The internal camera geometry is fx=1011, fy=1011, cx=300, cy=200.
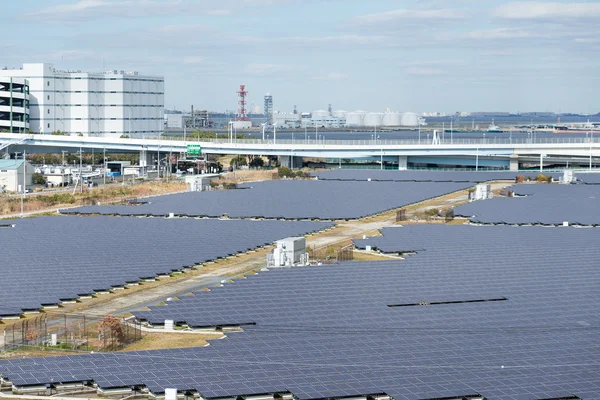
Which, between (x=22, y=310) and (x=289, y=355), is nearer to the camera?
(x=289, y=355)

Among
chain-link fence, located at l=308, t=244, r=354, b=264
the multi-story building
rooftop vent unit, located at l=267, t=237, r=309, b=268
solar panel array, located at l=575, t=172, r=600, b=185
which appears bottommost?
chain-link fence, located at l=308, t=244, r=354, b=264

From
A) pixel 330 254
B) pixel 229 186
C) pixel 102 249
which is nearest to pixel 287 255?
pixel 330 254

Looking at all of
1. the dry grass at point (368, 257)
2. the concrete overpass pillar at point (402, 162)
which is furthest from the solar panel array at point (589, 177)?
the dry grass at point (368, 257)

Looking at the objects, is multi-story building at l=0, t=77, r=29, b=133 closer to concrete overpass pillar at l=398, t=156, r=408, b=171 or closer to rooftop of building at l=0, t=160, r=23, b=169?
rooftop of building at l=0, t=160, r=23, b=169

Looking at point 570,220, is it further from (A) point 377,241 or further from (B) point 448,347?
(B) point 448,347

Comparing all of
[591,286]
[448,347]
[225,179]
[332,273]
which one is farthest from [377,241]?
[225,179]

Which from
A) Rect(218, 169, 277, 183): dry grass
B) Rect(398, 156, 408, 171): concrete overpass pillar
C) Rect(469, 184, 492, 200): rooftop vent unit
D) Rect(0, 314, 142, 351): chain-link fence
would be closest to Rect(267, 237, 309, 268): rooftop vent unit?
Rect(0, 314, 142, 351): chain-link fence

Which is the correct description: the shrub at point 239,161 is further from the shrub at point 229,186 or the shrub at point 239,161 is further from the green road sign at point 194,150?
the shrub at point 229,186
